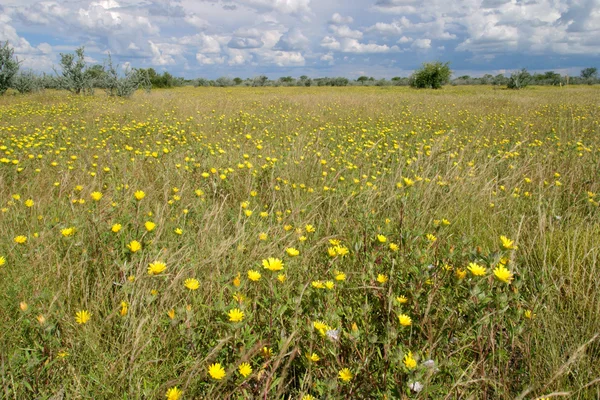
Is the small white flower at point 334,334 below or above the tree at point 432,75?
below

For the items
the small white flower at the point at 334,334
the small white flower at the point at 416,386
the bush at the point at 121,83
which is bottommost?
the small white flower at the point at 416,386

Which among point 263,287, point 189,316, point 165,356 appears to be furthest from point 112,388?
point 263,287

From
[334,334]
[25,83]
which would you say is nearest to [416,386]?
[334,334]

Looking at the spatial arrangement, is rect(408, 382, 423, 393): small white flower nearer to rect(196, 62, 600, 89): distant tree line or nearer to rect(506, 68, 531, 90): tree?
rect(196, 62, 600, 89): distant tree line

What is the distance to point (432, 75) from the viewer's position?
4234 centimetres

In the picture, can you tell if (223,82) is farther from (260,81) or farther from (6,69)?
(6,69)

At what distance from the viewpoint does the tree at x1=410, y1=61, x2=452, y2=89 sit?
42000 millimetres

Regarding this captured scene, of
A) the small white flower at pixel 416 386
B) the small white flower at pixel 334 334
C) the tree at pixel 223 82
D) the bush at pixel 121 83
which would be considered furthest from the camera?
the tree at pixel 223 82

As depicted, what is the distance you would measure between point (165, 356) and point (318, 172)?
281 cm

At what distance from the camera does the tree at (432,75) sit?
42.0m

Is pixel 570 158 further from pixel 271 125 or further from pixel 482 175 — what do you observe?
pixel 271 125

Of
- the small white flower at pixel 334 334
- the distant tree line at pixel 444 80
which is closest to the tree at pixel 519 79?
the distant tree line at pixel 444 80

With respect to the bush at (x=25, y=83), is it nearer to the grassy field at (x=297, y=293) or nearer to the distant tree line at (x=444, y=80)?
the grassy field at (x=297, y=293)

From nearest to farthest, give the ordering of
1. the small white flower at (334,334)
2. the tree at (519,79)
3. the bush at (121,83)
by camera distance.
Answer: the small white flower at (334,334) → the bush at (121,83) → the tree at (519,79)
